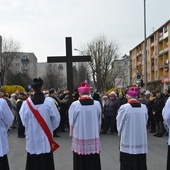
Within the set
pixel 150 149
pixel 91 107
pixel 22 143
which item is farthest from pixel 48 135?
pixel 22 143

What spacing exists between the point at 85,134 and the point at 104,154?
3198 mm

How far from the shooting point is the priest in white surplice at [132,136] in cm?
707

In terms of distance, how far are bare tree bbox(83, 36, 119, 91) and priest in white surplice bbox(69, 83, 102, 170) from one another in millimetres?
41709

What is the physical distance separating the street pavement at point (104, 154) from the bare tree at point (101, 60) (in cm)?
3524

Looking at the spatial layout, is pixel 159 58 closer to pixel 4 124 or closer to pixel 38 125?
pixel 38 125

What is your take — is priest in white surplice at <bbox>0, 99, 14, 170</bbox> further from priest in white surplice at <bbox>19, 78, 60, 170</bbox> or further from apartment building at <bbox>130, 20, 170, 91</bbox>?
apartment building at <bbox>130, 20, 170, 91</bbox>

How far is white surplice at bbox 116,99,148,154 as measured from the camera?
7148 mm

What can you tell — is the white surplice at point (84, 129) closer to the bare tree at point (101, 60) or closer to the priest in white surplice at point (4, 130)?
the priest in white surplice at point (4, 130)

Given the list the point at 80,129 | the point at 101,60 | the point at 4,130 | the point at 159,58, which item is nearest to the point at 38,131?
the point at 4,130

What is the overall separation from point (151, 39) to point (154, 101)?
7532 cm

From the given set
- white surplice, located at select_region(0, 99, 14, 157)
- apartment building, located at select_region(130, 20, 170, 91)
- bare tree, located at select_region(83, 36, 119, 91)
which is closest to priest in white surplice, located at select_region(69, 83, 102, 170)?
white surplice, located at select_region(0, 99, 14, 157)

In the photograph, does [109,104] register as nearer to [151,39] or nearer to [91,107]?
[91,107]

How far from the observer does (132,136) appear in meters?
7.20

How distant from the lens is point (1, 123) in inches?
259
